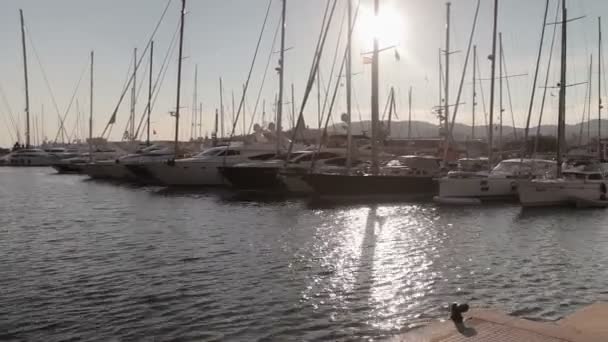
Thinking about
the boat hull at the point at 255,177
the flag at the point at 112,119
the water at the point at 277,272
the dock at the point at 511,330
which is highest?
the flag at the point at 112,119

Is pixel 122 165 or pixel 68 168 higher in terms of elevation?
pixel 122 165

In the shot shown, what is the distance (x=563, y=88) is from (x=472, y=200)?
30.1ft

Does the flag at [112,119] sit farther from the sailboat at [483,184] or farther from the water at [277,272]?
the sailboat at [483,184]

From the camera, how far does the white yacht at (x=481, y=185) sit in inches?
1331

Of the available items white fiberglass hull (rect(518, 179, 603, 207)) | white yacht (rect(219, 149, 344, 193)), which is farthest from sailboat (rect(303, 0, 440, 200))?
white fiberglass hull (rect(518, 179, 603, 207))

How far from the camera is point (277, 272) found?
14406mm

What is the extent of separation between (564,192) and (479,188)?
15.5 ft

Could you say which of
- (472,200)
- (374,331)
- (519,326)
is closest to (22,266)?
(374,331)

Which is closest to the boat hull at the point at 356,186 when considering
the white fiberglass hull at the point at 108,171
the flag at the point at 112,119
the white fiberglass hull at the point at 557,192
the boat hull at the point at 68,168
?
the white fiberglass hull at the point at 557,192

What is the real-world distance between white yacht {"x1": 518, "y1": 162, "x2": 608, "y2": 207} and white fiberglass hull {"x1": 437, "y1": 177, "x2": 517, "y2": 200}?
2754 millimetres

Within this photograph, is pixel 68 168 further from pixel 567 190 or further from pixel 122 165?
pixel 567 190

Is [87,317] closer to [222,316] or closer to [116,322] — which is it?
[116,322]

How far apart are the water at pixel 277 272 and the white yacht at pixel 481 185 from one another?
259 inches

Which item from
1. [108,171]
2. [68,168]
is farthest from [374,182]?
[68,168]
